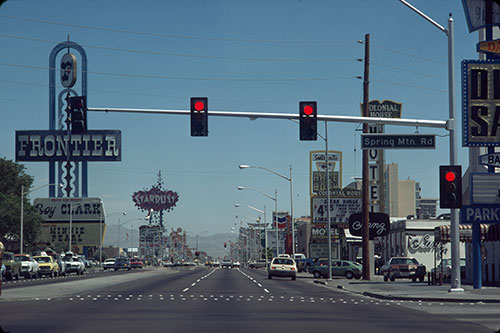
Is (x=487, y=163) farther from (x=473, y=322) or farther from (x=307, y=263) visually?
(x=307, y=263)

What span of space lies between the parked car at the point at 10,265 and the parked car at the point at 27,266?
103 cm

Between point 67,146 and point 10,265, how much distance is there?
58.4m

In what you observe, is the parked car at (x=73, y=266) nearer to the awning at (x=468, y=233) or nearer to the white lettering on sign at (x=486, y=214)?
the awning at (x=468, y=233)

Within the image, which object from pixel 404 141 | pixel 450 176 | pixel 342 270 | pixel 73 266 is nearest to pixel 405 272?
pixel 342 270

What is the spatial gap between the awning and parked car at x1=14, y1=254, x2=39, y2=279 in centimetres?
2974

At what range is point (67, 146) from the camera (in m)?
109

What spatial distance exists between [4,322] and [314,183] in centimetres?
6653

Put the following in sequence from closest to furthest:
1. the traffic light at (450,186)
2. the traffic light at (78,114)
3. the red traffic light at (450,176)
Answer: the traffic light at (78,114), the traffic light at (450,186), the red traffic light at (450,176)

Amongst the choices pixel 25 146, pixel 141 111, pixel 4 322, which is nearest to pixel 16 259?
pixel 141 111

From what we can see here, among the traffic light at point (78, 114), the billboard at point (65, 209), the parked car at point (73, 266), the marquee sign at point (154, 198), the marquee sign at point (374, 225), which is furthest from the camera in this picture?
the marquee sign at point (154, 198)

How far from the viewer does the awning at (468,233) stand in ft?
132

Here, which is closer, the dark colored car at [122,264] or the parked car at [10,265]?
the parked car at [10,265]

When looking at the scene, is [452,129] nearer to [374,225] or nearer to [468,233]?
[468,233]

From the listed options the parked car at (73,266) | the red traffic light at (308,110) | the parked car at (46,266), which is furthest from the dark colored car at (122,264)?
the red traffic light at (308,110)
